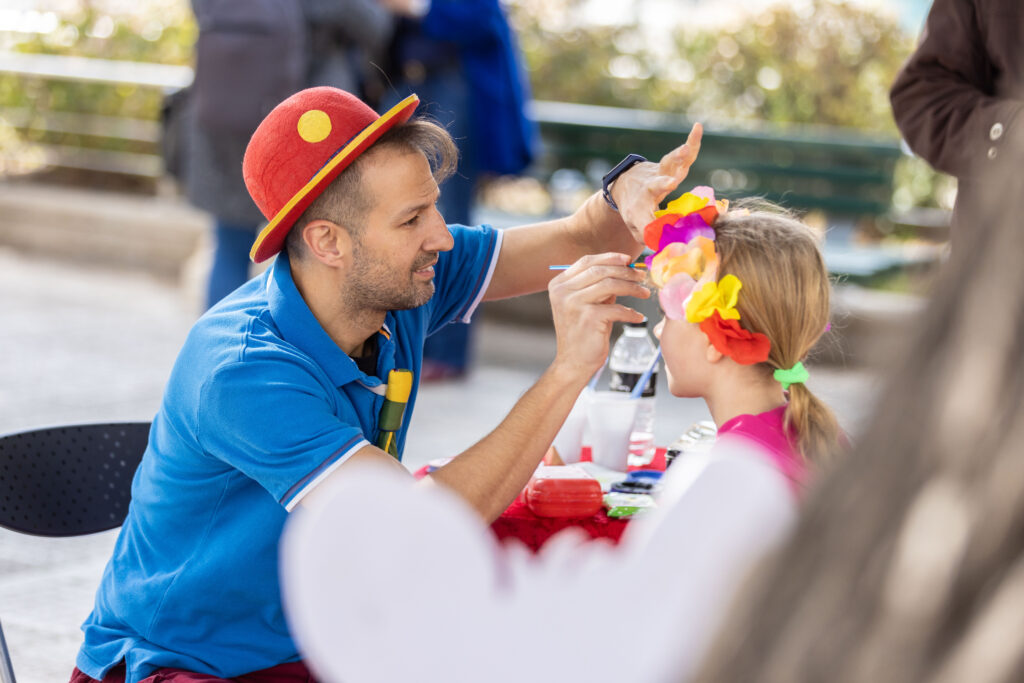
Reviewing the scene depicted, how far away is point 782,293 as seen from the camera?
2.06 m

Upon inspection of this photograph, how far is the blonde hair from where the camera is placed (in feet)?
6.70

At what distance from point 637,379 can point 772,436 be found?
69cm

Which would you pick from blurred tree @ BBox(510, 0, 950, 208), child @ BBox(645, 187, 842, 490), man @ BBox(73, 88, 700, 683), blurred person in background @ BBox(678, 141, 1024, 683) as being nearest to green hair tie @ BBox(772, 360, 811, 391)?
child @ BBox(645, 187, 842, 490)

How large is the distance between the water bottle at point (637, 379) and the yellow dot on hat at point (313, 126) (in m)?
0.88

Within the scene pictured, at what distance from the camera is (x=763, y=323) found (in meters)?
2.06

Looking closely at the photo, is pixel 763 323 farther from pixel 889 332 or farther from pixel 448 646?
pixel 889 332

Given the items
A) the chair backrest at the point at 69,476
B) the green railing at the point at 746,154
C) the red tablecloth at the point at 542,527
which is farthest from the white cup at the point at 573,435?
the green railing at the point at 746,154

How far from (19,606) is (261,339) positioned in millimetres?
1987

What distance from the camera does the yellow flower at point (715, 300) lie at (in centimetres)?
198

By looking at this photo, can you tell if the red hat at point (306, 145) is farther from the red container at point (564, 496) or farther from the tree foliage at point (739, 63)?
the tree foliage at point (739, 63)

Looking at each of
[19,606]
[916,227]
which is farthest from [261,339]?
[916,227]

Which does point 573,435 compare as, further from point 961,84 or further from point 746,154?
point 746,154

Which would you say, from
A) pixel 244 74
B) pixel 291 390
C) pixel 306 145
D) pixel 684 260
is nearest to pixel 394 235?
pixel 306 145

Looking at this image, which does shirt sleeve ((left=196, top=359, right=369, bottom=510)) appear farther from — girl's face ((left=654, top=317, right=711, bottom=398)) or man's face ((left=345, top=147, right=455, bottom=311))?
girl's face ((left=654, top=317, right=711, bottom=398))
